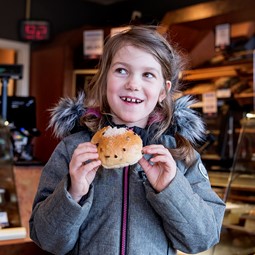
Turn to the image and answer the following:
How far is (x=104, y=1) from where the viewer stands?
22.6 ft

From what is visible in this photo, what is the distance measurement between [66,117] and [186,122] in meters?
0.34

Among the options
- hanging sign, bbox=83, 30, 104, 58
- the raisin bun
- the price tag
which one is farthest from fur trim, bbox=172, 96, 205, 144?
hanging sign, bbox=83, 30, 104, 58

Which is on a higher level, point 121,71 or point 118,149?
point 121,71

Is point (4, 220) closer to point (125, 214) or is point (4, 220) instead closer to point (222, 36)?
point (125, 214)

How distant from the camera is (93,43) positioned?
18.4 ft

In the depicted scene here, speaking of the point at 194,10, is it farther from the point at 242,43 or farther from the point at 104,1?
the point at 104,1

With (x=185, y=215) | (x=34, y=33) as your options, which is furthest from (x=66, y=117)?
(x=34, y=33)

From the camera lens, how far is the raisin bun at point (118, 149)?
110 cm

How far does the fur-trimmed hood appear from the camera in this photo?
132 cm

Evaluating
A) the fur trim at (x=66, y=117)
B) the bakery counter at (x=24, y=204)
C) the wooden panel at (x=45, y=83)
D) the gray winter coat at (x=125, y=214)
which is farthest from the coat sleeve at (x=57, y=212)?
the wooden panel at (x=45, y=83)

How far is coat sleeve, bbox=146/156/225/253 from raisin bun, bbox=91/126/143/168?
0.31 feet

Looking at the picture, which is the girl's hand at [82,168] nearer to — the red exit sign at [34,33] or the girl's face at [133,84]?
the girl's face at [133,84]

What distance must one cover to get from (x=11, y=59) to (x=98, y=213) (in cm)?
607

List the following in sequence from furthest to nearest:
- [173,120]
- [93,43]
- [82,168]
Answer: [93,43]
[173,120]
[82,168]
